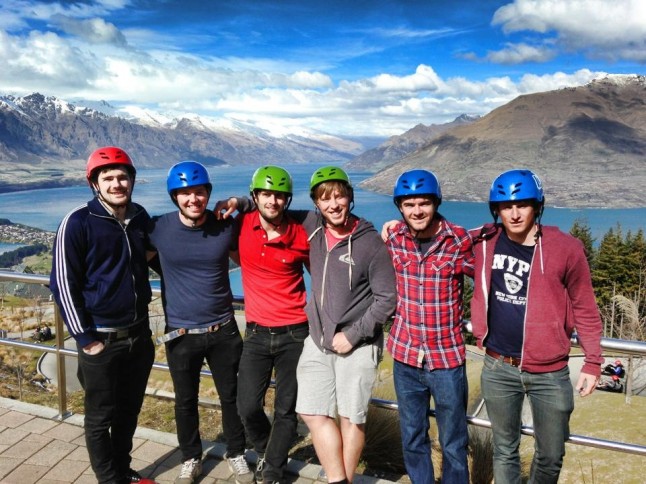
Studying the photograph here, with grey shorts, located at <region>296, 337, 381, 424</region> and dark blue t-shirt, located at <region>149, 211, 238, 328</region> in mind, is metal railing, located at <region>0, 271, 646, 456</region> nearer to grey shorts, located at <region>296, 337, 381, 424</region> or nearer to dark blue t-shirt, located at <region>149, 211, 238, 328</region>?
dark blue t-shirt, located at <region>149, 211, 238, 328</region>

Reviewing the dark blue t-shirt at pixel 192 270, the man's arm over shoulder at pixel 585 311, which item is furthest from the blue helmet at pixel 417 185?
the dark blue t-shirt at pixel 192 270

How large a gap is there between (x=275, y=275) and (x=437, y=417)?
1.30 m

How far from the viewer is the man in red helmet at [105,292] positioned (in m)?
2.95

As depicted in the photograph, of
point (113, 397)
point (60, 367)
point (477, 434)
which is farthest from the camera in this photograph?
point (60, 367)

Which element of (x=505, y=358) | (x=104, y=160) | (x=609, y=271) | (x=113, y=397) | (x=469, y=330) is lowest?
(x=609, y=271)

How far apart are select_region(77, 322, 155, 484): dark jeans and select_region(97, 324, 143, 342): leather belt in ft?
0.08

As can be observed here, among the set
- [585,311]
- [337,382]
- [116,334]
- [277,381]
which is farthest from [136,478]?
[585,311]

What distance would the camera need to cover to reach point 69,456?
12.0 ft

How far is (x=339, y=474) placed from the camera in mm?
3066

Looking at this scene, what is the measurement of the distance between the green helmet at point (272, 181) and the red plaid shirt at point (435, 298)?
846 millimetres

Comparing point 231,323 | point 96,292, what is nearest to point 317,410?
point 231,323

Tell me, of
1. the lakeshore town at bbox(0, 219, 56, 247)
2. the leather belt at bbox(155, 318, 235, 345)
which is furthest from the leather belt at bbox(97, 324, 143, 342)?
the lakeshore town at bbox(0, 219, 56, 247)

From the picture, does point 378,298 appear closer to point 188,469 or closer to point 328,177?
point 328,177

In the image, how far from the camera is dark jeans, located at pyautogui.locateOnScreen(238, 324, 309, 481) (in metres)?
3.23
